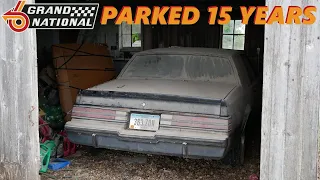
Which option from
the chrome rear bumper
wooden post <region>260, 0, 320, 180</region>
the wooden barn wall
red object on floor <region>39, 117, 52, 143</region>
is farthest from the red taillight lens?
the wooden barn wall

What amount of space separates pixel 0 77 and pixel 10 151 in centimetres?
81

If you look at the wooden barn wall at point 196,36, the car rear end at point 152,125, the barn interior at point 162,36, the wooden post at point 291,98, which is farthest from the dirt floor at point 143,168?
the wooden barn wall at point 196,36

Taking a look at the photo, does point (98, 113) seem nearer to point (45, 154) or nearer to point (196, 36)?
point (45, 154)

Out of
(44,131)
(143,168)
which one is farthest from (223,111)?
(44,131)

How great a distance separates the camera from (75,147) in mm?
5566

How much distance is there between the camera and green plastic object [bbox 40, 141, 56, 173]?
4.75 meters

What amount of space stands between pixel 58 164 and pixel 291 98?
121 inches

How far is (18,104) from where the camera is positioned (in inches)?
158

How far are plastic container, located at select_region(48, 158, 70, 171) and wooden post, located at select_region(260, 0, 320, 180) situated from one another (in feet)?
8.93

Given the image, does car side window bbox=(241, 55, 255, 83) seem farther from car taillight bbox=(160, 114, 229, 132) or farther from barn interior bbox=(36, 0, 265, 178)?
barn interior bbox=(36, 0, 265, 178)

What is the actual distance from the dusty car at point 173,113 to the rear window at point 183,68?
0.05 feet

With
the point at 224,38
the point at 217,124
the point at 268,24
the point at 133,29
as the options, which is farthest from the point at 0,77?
the point at 224,38

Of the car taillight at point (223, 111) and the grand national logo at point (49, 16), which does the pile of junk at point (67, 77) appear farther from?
the car taillight at point (223, 111)

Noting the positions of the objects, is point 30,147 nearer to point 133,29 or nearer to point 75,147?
point 75,147
